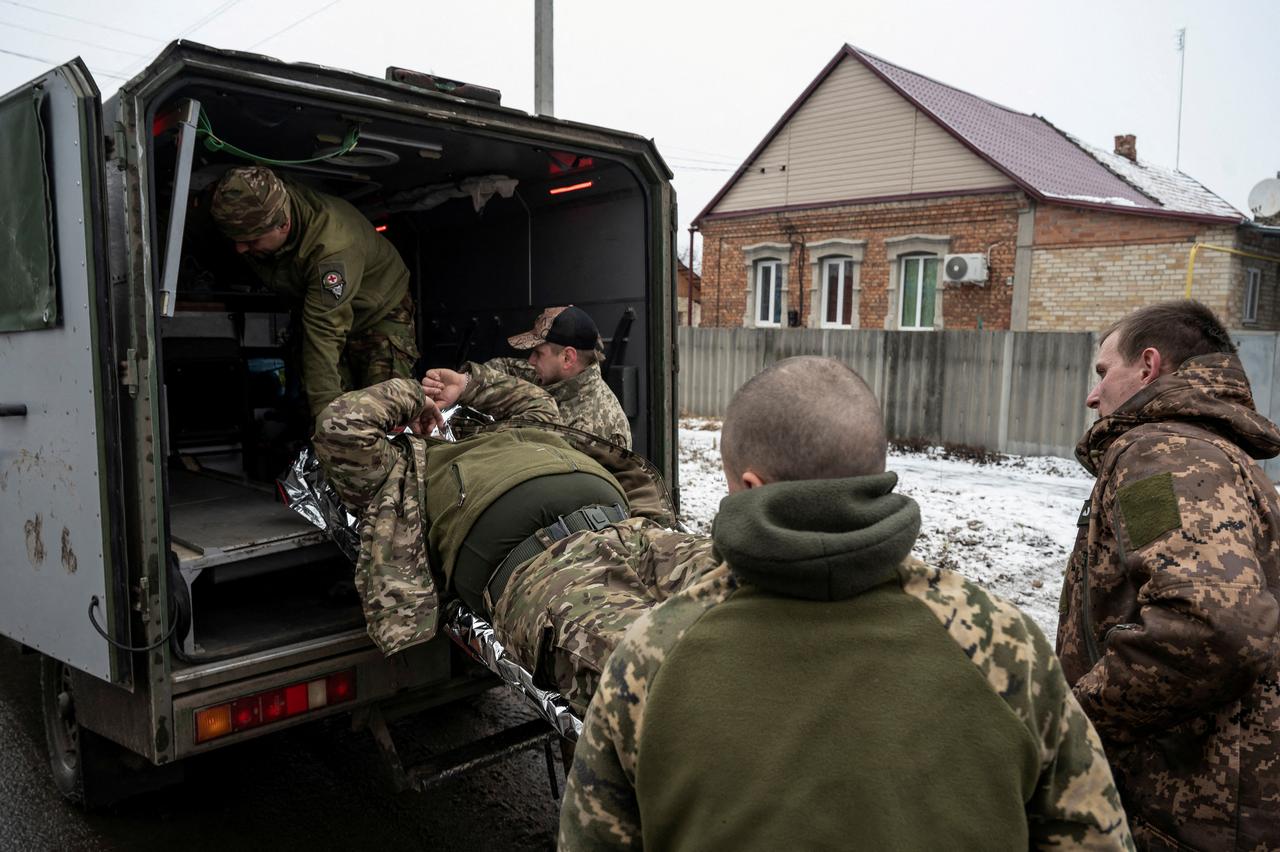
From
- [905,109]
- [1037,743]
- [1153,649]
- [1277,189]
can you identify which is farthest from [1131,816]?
[905,109]

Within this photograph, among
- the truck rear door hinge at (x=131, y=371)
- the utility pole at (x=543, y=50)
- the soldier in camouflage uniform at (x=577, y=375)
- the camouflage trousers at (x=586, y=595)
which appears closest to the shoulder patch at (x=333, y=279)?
the soldier in camouflage uniform at (x=577, y=375)

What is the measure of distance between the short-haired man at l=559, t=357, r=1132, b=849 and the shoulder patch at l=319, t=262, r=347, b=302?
352 centimetres

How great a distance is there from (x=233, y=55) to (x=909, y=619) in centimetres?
265

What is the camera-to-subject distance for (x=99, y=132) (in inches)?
99.2

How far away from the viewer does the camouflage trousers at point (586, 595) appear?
2365 mm

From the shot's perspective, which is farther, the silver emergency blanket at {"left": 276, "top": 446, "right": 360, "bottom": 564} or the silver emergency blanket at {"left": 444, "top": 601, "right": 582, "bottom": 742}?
the silver emergency blanket at {"left": 276, "top": 446, "right": 360, "bottom": 564}

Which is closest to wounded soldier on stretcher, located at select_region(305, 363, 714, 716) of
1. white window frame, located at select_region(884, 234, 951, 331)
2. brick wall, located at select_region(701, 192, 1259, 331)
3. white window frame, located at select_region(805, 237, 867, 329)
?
brick wall, located at select_region(701, 192, 1259, 331)

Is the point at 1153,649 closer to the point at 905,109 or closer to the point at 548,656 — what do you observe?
the point at 548,656

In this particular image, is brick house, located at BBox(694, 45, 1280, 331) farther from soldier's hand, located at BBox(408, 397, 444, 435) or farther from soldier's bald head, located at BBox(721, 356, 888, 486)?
soldier's bald head, located at BBox(721, 356, 888, 486)

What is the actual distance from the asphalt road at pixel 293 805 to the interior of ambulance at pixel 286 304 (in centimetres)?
71

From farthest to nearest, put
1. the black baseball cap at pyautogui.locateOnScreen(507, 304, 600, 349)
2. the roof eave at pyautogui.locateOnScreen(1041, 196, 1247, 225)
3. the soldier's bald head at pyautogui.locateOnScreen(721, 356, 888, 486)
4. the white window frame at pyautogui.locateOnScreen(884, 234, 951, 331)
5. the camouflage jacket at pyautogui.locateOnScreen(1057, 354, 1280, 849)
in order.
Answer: the white window frame at pyautogui.locateOnScreen(884, 234, 951, 331), the roof eave at pyautogui.locateOnScreen(1041, 196, 1247, 225), the black baseball cap at pyautogui.locateOnScreen(507, 304, 600, 349), the camouflage jacket at pyautogui.locateOnScreen(1057, 354, 1280, 849), the soldier's bald head at pyautogui.locateOnScreen(721, 356, 888, 486)

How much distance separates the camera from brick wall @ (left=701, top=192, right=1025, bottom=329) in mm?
17344

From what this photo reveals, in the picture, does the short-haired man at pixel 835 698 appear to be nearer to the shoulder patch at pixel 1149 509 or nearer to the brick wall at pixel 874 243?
the shoulder patch at pixel 1149 509

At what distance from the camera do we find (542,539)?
2.85 meters
